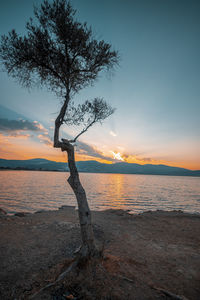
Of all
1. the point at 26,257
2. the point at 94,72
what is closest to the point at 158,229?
the point at 26,257

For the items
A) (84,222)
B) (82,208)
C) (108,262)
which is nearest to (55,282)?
(84,222)

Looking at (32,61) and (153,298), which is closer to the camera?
(153,298)

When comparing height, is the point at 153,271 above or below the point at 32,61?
below

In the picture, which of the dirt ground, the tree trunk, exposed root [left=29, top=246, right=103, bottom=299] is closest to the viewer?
the dirt ground

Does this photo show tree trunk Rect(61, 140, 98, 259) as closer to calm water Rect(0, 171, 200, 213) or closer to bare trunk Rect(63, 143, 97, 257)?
bare trunk Rect(63, 143, 97, 257)

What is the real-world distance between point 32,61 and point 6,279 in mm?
8569

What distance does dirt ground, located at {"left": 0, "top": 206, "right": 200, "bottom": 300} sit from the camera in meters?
4.13

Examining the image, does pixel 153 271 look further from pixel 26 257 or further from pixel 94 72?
pixel 94 72

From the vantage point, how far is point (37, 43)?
6.02m

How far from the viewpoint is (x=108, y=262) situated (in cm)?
521

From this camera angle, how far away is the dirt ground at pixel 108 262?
413 centimetres

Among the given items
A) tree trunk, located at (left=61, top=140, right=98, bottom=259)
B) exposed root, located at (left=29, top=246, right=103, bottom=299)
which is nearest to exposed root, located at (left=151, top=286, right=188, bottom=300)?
exposed root, located at (left=29, top=246, right=103, bottom=299)

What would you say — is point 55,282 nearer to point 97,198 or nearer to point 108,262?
point 108,262

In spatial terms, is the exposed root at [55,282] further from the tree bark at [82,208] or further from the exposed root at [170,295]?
the exposed root at [170,295]
